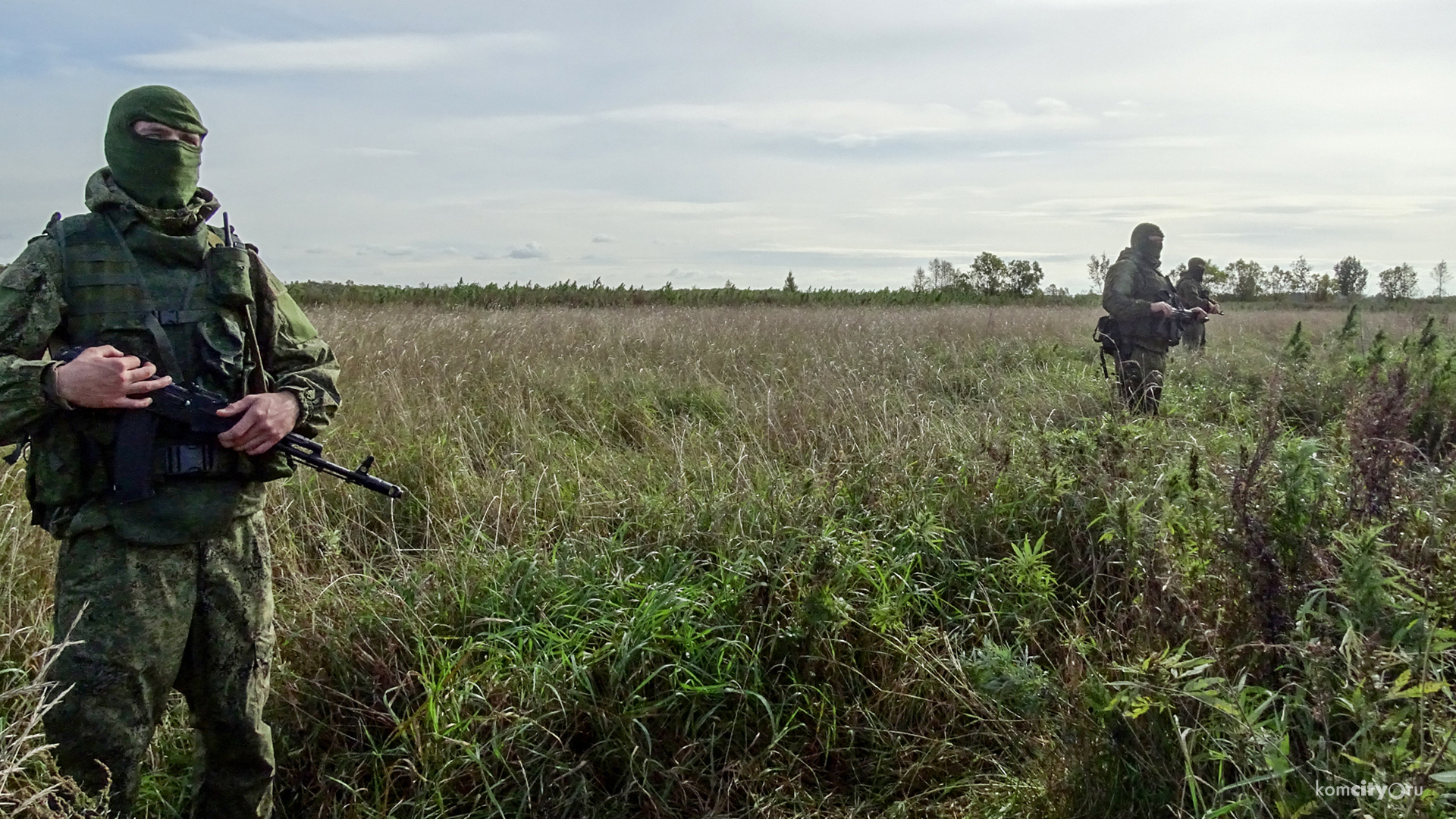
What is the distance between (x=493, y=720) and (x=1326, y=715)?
6.81ft

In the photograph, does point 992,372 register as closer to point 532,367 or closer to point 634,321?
point 532,367

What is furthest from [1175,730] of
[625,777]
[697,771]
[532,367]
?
[532,367]

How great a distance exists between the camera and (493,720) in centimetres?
260

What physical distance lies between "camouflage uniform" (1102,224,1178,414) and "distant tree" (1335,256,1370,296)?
29035 mm

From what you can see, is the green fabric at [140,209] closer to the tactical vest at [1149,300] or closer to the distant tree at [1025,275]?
the tactical vest at [1149,300]

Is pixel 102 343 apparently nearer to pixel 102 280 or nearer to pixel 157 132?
pixel 102 280

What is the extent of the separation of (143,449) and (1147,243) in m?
7.27

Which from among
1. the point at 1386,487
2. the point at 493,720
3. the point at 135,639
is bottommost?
the point at 493,720

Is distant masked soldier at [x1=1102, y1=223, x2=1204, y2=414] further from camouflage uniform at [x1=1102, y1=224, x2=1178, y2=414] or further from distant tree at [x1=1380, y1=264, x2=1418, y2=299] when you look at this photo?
distant tree at [x1=1380, y1=264, x2=1418, y2=299]

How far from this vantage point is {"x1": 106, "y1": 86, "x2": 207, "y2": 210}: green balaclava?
2154mm

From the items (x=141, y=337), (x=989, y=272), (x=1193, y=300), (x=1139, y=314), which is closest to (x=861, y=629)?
(x=141, y=337)

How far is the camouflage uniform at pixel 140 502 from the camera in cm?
205

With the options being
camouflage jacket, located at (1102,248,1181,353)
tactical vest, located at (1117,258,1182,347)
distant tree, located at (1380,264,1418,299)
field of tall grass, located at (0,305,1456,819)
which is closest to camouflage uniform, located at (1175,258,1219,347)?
tactical vest, located at (1117,258,1182,347)

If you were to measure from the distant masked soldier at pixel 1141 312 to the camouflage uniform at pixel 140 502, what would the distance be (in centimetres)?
584
